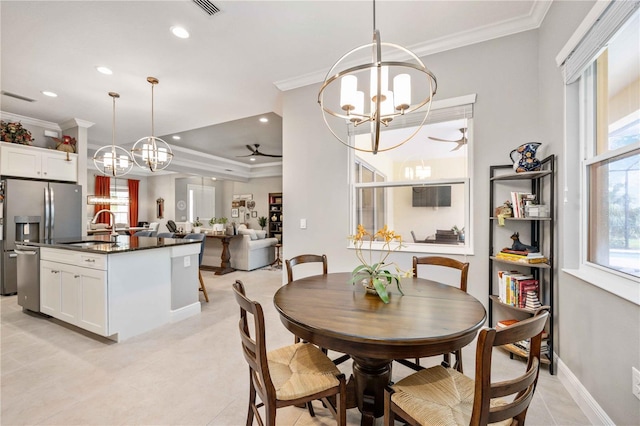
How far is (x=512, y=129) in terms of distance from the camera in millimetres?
2480

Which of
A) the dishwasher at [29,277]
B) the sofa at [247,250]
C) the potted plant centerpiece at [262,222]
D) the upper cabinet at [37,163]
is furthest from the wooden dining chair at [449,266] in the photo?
the potted plant centerpiece at [262,222]

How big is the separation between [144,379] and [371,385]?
1701 millimetres

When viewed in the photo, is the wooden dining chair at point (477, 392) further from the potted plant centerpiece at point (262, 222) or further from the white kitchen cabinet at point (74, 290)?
the potted plant centerpiece at point (262, 222)

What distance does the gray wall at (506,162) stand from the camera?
1.51 m

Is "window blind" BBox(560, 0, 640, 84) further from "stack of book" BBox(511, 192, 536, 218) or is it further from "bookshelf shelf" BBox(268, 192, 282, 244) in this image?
"bookshelf shelf" BBox(268, 192, 282, 244)

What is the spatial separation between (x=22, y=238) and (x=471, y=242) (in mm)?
6203

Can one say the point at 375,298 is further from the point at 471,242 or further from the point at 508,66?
the point at 508,66

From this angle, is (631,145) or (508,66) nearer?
(631,145)

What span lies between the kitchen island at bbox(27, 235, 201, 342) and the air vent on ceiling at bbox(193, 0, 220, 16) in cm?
225

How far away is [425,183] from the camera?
9.50 ft

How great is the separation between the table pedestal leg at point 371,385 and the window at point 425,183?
4.93 feet

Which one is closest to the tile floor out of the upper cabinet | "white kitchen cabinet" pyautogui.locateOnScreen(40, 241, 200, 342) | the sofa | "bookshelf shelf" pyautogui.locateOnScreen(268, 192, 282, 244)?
"white kitchen cabinet" pyautogui.locateOnScreen(40, 241, 200, 342)

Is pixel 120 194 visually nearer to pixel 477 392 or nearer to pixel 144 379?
pixel 144 379

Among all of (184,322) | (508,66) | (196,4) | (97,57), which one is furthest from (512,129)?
(97,57)
